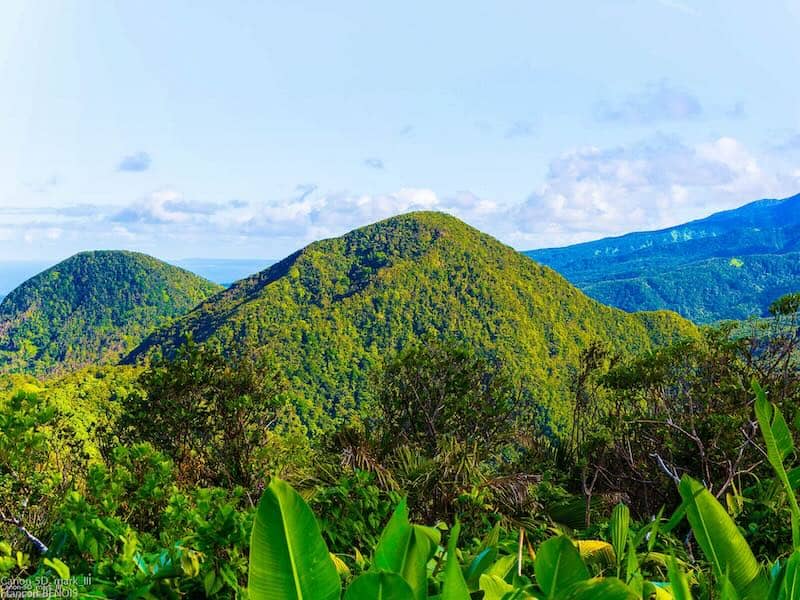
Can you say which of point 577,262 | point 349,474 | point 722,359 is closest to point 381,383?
point 722,359

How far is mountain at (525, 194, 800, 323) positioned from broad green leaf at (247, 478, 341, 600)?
80.4 m

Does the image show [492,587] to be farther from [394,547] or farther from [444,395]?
[444,395]

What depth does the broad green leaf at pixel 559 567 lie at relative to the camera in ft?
2.07

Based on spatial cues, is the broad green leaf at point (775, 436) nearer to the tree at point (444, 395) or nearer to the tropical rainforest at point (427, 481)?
the tropical rainforest at point (427, 481)

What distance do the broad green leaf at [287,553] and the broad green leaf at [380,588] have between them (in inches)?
1.8

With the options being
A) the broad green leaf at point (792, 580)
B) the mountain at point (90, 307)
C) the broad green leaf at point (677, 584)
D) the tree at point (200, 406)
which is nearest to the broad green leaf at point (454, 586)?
the broad green leaf at point (677, 584)

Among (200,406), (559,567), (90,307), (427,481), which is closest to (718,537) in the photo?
(559,567)

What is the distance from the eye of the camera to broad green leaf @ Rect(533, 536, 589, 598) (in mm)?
632

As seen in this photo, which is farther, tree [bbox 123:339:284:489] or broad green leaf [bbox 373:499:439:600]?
tree [bbox 123:339:284:489]

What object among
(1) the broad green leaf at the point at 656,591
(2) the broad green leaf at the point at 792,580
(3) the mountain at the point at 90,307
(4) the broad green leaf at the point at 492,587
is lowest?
(1) the broad green leaf at the point at 656,591

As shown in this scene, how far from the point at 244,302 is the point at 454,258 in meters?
19.6

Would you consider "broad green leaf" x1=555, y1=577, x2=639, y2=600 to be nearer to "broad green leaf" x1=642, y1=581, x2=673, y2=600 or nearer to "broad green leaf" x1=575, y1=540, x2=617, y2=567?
"broad green leaf" x1=642, y1=581, x2=673, y2=600

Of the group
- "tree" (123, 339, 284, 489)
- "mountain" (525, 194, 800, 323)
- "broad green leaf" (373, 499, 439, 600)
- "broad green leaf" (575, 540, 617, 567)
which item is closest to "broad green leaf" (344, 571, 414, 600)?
"broad green leaf" (373, 499, 439, 600)

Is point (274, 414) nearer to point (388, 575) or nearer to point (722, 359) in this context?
point (722, 359)
